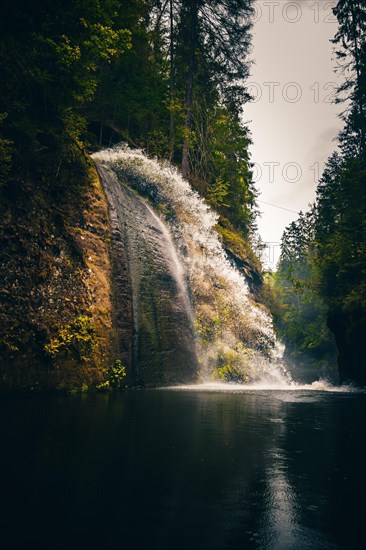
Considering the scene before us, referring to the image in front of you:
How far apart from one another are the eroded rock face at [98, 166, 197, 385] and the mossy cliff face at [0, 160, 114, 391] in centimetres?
69

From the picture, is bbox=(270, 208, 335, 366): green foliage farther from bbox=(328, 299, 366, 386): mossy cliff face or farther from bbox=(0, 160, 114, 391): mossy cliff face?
bbox=(0, 160, 114, 391): mossy cliff face

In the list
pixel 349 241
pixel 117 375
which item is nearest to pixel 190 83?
pixel 349 241

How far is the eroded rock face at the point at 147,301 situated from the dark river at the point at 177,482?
5230mm

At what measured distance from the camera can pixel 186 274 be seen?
1548 cm

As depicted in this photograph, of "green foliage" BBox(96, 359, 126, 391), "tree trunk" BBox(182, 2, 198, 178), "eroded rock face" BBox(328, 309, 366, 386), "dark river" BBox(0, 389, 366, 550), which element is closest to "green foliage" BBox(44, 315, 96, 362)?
"green foliage" BBox(96, 359, 126, 391)

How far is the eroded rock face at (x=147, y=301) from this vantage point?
11.4 metres

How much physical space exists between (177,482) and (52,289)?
7.50m

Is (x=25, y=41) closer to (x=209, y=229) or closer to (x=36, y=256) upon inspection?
(x=36, y=256)

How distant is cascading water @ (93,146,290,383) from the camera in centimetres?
1332

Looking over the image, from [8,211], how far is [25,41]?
15.8ft

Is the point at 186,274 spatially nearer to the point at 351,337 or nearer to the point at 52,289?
the point at 52,289

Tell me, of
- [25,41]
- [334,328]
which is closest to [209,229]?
[334,328]

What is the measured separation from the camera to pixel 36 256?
9.63 m

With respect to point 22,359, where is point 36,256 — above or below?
above
